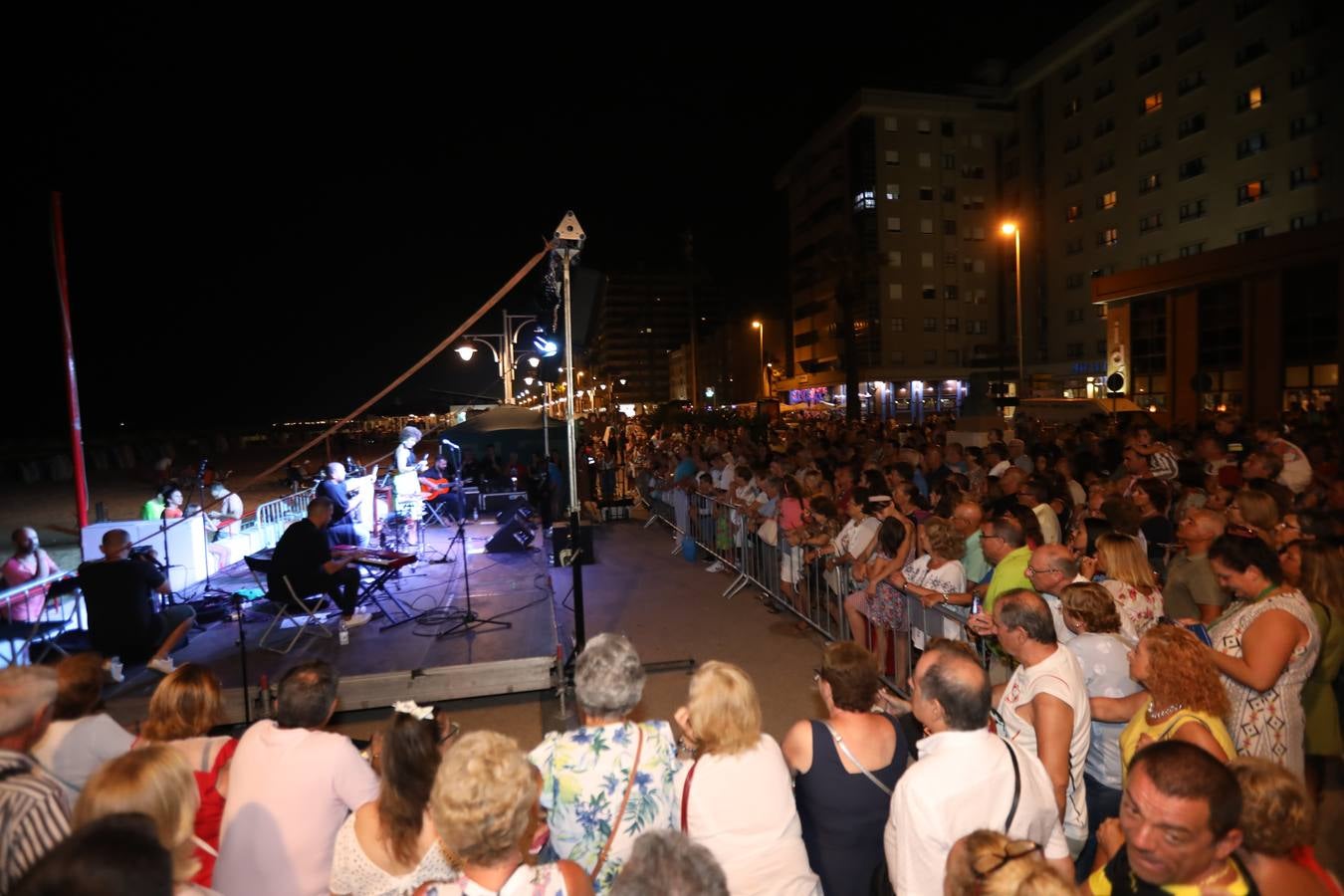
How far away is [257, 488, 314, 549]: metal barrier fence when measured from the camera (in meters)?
12.7

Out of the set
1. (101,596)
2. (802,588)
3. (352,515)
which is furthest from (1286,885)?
(352,515)

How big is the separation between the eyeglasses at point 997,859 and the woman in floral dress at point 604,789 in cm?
114

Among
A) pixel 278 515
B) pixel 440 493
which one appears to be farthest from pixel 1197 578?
pixel 278 515

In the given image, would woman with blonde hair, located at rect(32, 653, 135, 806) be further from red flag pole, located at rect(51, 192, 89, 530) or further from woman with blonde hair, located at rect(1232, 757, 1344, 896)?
red flag pole, located at rect(51, 192, 89, 530)

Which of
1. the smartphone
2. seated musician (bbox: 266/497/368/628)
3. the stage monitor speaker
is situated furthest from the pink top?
the smartphone

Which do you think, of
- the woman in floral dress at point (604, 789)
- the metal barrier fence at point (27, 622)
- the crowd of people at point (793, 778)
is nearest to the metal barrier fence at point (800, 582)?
the crowd of people at point (793, 778)

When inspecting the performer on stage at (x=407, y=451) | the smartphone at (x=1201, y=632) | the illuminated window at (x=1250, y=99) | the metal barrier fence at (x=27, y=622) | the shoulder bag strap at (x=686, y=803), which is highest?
the illuminated window at (x=1250, y=99)

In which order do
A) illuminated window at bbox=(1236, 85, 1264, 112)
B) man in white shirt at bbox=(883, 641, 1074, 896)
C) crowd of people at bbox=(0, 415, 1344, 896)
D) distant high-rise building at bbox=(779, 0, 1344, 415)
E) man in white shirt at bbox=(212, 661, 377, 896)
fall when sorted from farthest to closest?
illuminated window at bbox=(1236, 85, 1264, 112) < distant high-rise building at bbox=(779, 0, 1344, 415) < man in white shirt at bbox=(212, 661, 377, 896) < man in white shirt at bbox=(883, 641, 1074, 896) < crowd of people at bbox=(0, 415, 1344, 896)

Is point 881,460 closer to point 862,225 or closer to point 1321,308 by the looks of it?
point 1321,308

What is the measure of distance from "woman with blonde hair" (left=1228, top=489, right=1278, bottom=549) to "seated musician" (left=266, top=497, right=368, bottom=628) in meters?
8.15

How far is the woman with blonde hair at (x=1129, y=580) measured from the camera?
4.12 metres

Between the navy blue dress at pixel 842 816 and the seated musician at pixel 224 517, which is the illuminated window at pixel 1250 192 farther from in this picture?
the seated musician at pixel 224 517

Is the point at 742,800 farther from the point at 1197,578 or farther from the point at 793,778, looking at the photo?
the point at 1197,578

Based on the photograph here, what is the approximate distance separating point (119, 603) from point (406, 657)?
2569 millimetres
